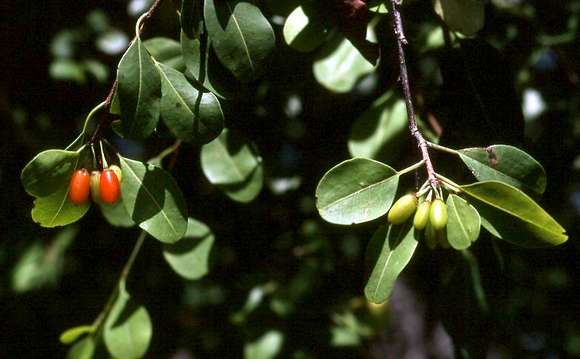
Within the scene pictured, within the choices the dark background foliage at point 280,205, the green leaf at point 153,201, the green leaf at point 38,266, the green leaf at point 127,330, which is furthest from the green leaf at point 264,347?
the green leaf at point 153,201

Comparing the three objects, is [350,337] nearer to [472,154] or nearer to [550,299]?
[550,299]

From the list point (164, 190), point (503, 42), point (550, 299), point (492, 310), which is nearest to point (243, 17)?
point (164, 190)

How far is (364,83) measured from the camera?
6.57 ft

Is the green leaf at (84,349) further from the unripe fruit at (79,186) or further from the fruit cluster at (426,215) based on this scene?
the fruit cluster at (426,215)

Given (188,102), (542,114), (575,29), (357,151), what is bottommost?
(542,114)

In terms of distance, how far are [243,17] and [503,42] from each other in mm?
1047

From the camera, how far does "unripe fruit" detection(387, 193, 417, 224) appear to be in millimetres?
981

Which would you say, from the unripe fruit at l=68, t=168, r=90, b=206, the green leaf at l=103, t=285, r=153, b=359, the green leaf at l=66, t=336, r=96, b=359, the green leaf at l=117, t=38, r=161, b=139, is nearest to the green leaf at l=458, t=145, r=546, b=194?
the green leaf at l=117, t=38, r=161, b=139

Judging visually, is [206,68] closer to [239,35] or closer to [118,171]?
[239,35]

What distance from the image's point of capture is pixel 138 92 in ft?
3.29

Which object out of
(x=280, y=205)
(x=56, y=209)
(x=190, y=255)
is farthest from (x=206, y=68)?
(x=280, y=205)

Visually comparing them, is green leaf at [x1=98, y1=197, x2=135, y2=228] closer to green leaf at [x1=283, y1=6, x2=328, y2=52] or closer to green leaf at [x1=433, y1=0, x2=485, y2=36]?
green leaf at [x1=283, y1=6, x2=328, y2=52]

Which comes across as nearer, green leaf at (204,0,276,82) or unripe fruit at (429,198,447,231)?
unripe fruit at (429,198,447,231)

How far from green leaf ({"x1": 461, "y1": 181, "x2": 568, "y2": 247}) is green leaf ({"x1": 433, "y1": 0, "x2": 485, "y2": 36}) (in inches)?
15.3
